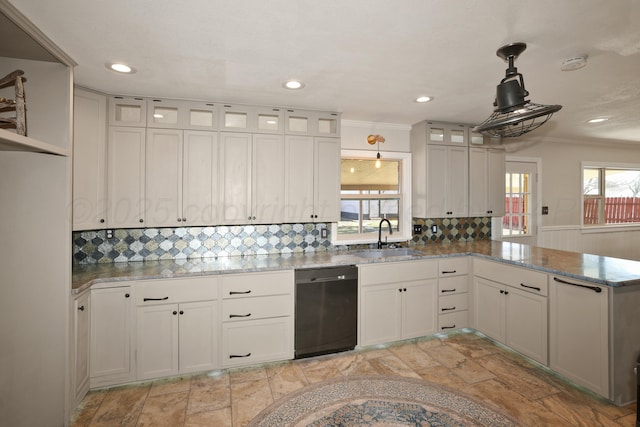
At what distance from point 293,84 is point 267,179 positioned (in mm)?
984

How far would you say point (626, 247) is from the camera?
559 cm

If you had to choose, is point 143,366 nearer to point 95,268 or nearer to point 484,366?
point 95,268

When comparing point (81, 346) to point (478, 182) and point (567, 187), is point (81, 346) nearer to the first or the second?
point (478, 182)

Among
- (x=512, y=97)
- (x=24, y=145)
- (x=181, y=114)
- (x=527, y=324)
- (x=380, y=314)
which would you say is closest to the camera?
(x=24, y=145)

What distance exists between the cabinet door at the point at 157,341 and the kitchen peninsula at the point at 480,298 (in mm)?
27

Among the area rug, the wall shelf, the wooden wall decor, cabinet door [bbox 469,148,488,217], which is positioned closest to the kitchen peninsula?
the area rug

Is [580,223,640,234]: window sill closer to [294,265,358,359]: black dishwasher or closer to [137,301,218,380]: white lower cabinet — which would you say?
[294,265,358,359]: black dishwasher

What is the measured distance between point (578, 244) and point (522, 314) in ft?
10.9

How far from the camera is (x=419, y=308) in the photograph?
336 centimetres

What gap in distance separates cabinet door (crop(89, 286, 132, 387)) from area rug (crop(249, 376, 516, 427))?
1216 millimetres

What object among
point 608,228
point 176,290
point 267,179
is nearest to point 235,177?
point 267,179

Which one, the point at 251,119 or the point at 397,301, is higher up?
the point at 251,119

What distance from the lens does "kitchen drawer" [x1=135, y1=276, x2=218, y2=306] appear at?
254cm

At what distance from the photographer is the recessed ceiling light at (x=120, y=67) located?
224 cm
